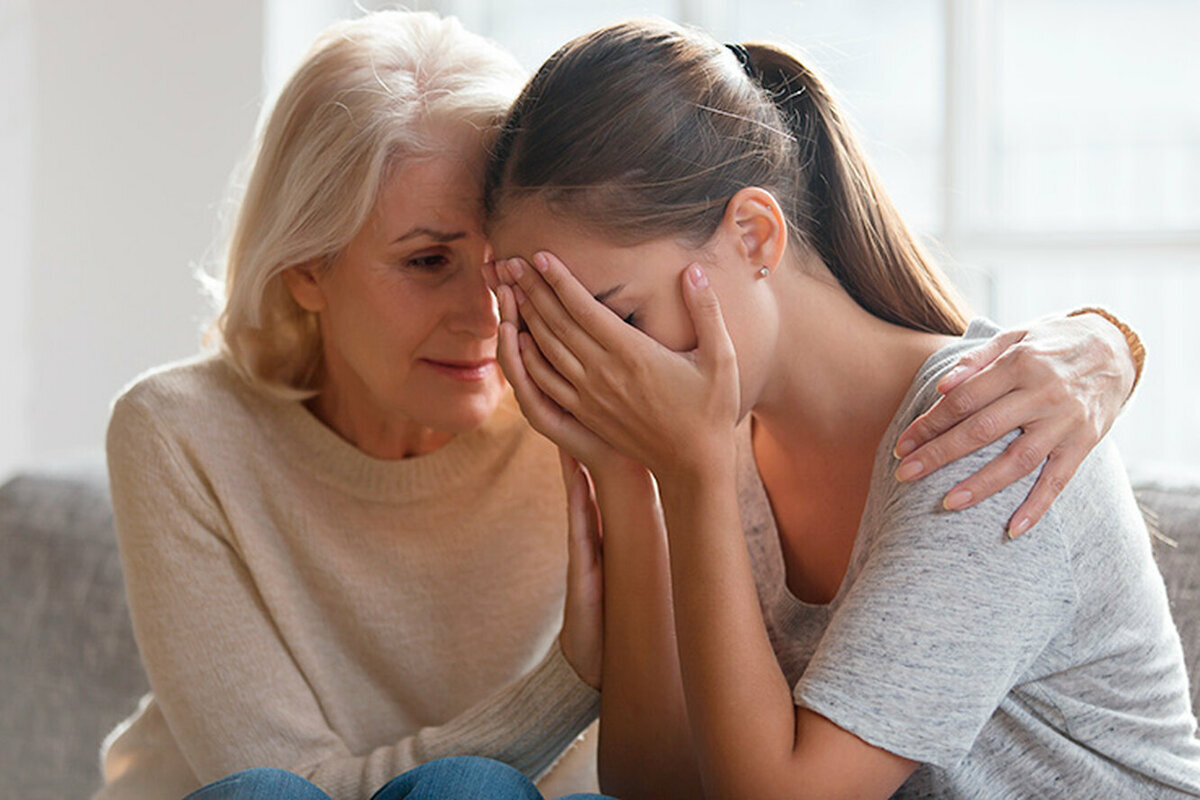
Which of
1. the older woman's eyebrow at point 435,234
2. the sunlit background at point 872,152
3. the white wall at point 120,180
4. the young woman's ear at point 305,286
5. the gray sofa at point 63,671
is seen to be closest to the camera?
the older woman's eyebrow at point 435,234

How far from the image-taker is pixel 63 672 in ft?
5.84

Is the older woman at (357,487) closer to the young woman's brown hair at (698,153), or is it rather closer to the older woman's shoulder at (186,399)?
the older woman's shoulder at (186,399)

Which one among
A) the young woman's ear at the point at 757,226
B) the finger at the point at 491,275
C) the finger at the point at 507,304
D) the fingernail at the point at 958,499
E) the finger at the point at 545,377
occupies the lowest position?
the fingernail at the point at 958,499

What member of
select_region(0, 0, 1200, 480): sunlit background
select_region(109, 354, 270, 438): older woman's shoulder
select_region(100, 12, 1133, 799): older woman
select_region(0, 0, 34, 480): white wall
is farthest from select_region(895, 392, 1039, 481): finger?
select_region(0, 0, 34, 480): white wall

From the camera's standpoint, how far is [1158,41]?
9.12 ft

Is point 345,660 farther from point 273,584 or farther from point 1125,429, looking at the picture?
point 1125,429

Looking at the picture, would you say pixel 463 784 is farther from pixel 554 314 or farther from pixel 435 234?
pixel 435 234

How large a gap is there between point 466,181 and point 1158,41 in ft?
6.98

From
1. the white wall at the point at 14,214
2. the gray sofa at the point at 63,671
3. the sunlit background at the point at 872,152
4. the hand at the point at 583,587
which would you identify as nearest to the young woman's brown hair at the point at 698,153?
the hand at the point at 583,587

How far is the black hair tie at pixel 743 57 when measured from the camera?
122 cm

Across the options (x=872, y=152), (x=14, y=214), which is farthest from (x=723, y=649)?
(x=14, y=214)

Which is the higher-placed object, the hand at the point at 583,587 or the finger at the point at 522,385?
the finger at the point at 522,385

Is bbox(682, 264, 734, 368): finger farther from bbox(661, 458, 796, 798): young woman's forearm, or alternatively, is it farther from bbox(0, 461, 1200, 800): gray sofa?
bbox(0, 461, 1200, 800): gray sofa

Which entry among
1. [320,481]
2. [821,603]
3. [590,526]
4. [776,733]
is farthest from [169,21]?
[776,733]
